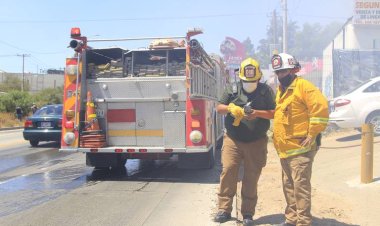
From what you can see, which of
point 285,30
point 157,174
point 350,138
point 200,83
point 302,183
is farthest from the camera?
point 285,30

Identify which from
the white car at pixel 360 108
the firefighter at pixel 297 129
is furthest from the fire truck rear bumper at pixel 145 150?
the white car at pixel 360 108

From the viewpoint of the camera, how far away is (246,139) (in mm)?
5527

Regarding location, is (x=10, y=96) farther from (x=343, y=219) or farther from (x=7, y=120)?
(x=343, y=219)

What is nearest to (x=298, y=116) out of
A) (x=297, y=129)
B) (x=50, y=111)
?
(x=297, y=129)

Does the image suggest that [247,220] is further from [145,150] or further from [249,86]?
[145,150]

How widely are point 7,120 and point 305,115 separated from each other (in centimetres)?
3379

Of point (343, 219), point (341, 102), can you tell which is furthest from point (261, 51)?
point (343, 219)

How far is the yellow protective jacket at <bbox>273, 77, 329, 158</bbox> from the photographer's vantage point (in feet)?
15.4

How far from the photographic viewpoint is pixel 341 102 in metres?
12.9

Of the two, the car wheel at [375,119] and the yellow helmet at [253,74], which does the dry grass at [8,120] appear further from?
the yellow helmet at [253,74]

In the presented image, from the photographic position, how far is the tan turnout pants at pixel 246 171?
5.54 metres

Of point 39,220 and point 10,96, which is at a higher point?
point 10,96

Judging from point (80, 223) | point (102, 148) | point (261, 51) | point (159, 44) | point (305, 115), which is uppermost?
point (261, 51)

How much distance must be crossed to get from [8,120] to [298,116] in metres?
33.9
